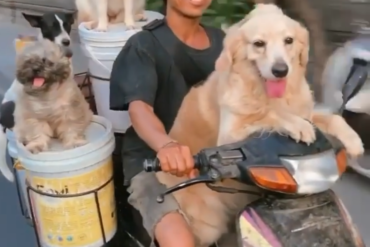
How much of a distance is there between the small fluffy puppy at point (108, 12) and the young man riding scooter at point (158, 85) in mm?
432

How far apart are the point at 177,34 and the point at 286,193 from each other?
29.5 inches

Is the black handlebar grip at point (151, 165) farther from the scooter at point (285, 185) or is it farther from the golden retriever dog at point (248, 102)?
the golden retriever dog at point (248, 102)

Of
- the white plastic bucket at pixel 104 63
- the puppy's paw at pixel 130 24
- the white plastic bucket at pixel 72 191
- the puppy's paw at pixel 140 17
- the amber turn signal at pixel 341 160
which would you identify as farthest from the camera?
the puppy's paw at pixel 140 17

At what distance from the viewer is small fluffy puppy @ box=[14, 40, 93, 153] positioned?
1618mm

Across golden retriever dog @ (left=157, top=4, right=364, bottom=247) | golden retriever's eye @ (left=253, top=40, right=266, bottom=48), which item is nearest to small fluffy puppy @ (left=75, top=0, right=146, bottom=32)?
golden retriever dog @ (left=157, top=4, right=364, bottom=247)

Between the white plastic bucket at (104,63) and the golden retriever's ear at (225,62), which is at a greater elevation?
the golden retriever's ear at (225,62)

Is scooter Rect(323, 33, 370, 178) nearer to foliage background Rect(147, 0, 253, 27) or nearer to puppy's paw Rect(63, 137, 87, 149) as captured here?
foliage background Rect(147, 0, 253, 27)

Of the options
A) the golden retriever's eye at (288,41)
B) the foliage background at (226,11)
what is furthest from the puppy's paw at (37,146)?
Answer: the foliage background at (226,11)

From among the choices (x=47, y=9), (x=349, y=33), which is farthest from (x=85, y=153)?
(x=47, y=9)

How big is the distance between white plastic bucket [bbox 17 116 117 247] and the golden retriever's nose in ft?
1.85

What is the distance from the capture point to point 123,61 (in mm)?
1626

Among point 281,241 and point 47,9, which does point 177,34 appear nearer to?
point 281,241

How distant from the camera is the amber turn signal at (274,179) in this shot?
1089 millimetres

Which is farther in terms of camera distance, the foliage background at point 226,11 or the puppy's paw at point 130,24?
the foliage background at point 226,11
